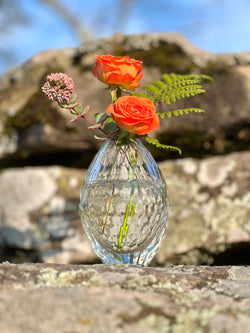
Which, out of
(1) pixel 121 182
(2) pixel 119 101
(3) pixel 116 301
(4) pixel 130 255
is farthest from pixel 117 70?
(3) pixel 116 301

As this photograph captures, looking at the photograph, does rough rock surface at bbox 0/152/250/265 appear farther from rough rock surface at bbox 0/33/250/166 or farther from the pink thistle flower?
the pink thistle flower

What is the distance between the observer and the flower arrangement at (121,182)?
113 cm

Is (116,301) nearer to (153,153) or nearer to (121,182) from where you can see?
(121,182)

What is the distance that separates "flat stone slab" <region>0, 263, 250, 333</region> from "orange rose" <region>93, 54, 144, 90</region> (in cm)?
57

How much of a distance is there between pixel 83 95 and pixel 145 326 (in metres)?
1.79

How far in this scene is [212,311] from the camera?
59cm

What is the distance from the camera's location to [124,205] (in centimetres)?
116

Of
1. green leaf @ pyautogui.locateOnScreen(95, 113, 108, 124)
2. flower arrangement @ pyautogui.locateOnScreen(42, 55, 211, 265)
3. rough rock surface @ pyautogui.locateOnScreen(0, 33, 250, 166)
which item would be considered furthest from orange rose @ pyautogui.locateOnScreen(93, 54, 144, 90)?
rough rock surface @ pyautogui.locateOnScreen(0, 33, 250, 166)

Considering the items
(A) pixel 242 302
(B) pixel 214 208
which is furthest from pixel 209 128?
(A) pixel 242 302

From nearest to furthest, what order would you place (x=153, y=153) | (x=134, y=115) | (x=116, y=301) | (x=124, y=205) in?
(x=116, y=301) → (x=134, y=115) → (x=124, y=205) → (x=153, y=153)

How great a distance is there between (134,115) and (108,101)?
113 centimetres

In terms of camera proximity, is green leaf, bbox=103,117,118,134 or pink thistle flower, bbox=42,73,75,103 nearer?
pink thistle flower, bbox=42,73,75,103

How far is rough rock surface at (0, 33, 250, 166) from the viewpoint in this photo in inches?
82.1

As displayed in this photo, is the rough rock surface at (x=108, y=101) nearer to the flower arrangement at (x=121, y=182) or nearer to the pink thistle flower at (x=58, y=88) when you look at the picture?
the flower arrangement at (x=121, y=182)
